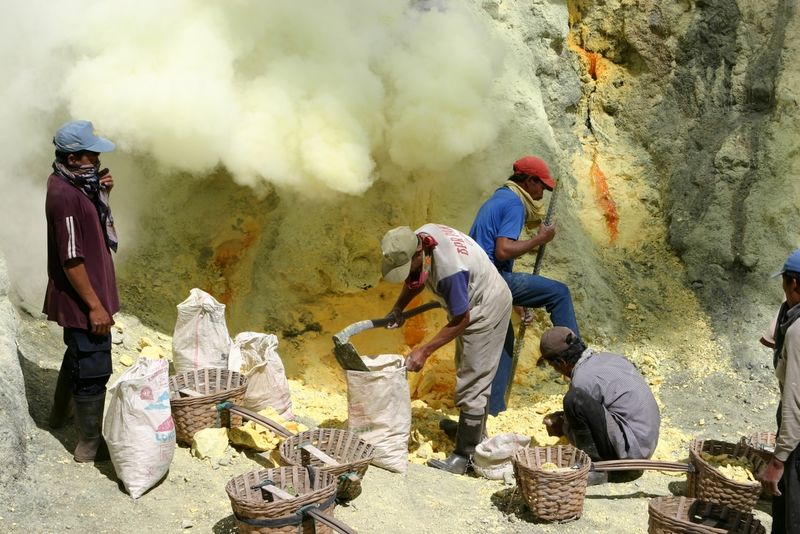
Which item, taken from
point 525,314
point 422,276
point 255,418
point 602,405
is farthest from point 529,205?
point 255,418

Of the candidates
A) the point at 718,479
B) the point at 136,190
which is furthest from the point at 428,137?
the point at 718,479

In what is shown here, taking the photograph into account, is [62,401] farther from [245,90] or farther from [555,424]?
[555,424]

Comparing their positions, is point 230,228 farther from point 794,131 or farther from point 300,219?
point 794,131

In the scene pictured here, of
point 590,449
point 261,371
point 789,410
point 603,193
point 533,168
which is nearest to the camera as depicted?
point 789,410

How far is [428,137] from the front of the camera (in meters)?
6.20

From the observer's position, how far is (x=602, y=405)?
4.71m

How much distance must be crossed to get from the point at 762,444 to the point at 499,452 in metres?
1.45

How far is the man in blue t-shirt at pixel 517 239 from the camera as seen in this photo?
537cm

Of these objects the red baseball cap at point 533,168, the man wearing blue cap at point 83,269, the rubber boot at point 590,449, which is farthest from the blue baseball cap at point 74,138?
the rubber boot at point 590,449

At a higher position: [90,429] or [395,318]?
[395,318]

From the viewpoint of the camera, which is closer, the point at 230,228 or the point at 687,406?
the point at 687,406

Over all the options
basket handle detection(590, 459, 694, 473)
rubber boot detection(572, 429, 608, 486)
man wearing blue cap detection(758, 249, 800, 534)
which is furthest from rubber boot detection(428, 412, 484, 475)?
man wearing blue cap detection(758, 249, 800, 534)

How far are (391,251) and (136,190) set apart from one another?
8.20ft

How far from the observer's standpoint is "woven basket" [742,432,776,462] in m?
4.60
